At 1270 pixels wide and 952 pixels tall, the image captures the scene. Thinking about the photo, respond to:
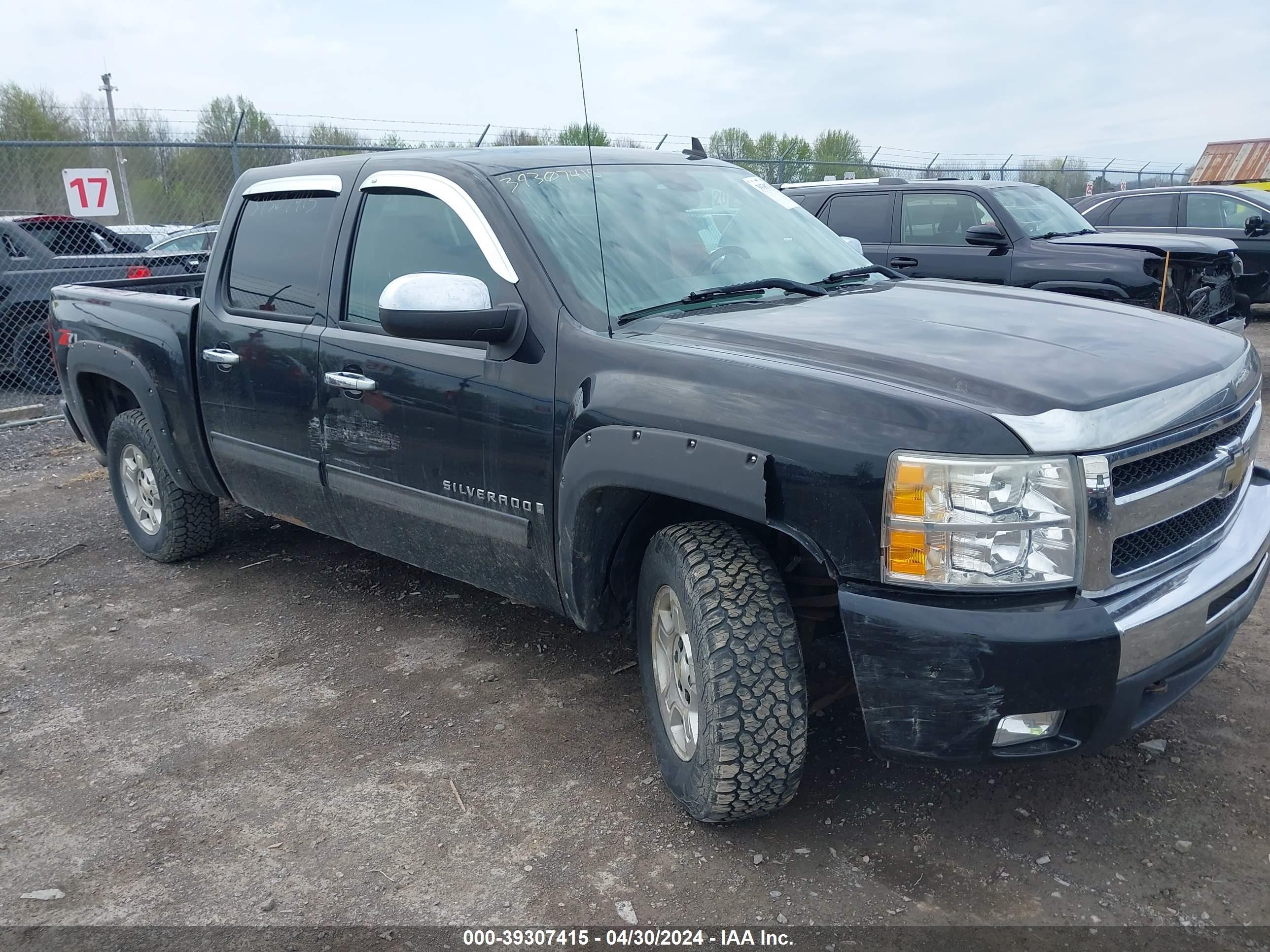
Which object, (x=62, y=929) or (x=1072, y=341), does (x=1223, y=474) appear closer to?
(x=1072, y=341)

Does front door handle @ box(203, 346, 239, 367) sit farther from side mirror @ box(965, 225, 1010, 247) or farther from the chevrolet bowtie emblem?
side mirror @ box(965, 225, 1010, 247)

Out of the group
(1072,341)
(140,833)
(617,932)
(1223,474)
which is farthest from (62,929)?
(1223,474)

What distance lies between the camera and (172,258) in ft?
34.2

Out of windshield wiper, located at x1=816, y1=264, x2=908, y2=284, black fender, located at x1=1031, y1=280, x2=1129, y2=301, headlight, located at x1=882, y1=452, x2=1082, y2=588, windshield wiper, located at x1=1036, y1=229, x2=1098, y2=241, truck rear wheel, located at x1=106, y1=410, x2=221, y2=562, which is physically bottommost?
truck rear wheel, located at x1=106, y1=410, x2=221, y2=562

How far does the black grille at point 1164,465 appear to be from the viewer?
2.44 m

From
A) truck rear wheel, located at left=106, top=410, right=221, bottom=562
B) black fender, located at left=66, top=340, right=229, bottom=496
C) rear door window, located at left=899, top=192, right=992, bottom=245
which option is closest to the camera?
black fender, located at left=66, top=340, right=229, bottom=496

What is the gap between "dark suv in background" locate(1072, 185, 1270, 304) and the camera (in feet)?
37.5

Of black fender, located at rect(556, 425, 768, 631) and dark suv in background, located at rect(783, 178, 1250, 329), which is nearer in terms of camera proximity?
black fender, located at rect(556, 425, 768, 631)

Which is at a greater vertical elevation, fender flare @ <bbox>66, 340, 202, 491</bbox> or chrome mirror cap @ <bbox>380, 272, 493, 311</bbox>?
chrome mirror cap @ <bbox>380, 272, 493, 311</bbox>

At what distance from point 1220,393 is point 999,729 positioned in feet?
3.68

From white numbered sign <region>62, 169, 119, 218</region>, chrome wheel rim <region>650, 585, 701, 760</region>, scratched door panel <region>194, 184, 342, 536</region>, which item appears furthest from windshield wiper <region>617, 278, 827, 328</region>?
white numbered sign <region>62, 169, 119, 218</region>

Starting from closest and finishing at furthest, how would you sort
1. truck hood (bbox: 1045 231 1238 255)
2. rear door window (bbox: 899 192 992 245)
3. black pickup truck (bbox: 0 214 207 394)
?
1. truck hood (bbox: 1045 231 1238 255)
2. rear door window (bbox: 899 192 992 245)
3. black pickup truck (bbox: 0 214 207 394)

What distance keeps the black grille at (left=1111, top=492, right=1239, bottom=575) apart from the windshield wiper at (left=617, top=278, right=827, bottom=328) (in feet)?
4.43

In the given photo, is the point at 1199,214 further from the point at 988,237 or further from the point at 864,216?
the point at 988,237
